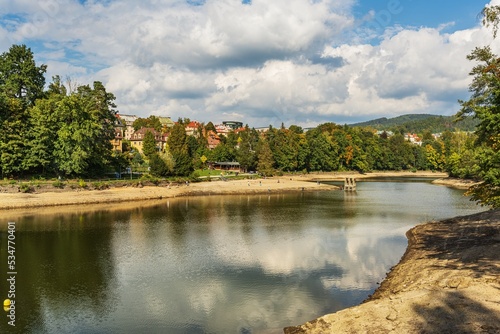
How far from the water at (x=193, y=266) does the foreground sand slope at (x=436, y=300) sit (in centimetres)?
267

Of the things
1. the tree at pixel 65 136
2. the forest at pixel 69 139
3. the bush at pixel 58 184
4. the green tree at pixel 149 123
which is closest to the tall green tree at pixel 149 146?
the forest at pixel 69 139

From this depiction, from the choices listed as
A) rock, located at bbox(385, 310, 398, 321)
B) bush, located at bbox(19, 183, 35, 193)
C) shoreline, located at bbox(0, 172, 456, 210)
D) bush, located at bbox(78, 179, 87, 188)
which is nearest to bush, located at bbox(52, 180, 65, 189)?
shoreline, located at bbox(0, 172, 456, 210)

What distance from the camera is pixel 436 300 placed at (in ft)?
48.6

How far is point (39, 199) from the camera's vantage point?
5572 centimetres

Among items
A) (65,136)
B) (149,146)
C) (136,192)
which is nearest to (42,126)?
(65,136)

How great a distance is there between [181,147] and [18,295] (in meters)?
80.3

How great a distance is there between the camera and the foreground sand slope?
13.0m

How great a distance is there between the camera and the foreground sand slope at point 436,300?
13.0 meters

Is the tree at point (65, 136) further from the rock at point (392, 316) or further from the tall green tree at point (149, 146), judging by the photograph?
the rock at point (392, 316)

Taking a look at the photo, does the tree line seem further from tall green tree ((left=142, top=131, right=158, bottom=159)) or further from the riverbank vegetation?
tall green tree ((left=142, top=131, right=158, bottom=159))

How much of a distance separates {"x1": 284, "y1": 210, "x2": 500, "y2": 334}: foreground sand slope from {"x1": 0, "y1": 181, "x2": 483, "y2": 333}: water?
8.77 ft

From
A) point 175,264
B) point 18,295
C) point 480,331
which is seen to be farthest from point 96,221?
point 480,331

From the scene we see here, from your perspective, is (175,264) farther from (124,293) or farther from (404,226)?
(404,226)

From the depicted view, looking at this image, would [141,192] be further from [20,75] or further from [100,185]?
[20,75]
